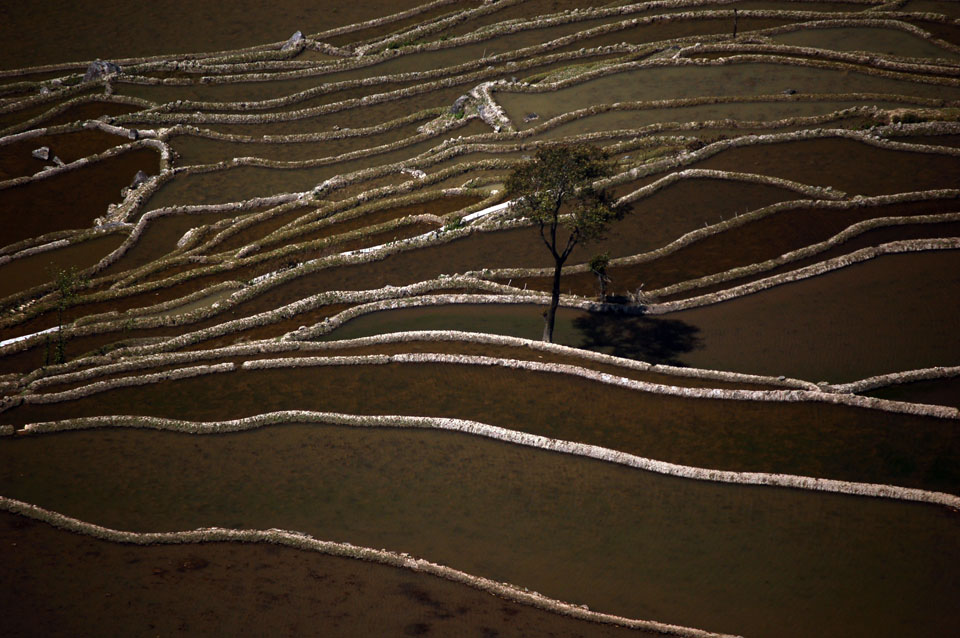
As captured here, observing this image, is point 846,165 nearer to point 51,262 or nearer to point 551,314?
point 551,314

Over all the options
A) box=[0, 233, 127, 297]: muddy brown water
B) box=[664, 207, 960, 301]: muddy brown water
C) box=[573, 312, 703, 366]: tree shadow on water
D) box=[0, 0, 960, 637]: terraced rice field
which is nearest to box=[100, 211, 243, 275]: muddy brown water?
box=[0, 0, 960, 637]: terraced rice field

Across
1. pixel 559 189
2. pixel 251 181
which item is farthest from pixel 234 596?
pixel 251 181

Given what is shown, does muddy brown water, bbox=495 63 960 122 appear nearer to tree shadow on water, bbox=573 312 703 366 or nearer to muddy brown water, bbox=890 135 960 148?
muddy brown water, bbox=890 135 960 148

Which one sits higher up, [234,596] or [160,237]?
[160,237]

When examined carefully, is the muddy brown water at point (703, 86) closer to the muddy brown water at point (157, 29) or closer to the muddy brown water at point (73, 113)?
the muddy brown water at point (73, 113)

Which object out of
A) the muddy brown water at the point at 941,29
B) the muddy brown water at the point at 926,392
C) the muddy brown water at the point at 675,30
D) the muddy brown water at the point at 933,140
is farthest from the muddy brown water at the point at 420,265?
the muddy brown water at the point at 941,29

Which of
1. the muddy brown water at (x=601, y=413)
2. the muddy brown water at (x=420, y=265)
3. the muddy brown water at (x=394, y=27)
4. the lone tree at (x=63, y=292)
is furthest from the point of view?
the muddy brown water at (x=394, y=27)

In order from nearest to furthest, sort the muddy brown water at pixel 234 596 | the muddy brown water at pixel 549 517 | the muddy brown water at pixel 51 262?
the muddy brown water at pixel 234 596 → the muddy brown water at pixel 549 517 → the muddy brown water at pixel 51 262
